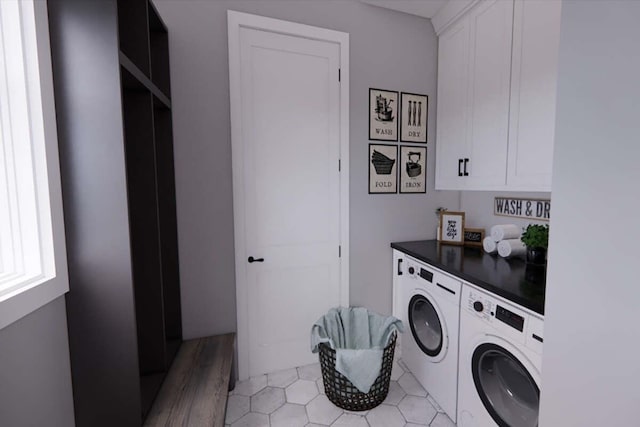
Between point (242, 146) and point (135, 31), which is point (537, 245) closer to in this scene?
point (242, 146)

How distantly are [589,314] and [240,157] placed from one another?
5.74 ft

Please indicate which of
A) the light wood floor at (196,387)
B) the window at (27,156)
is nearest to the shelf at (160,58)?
the window at (27,156)

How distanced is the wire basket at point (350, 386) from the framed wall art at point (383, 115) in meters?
1.45

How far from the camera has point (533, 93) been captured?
1506 millimetres

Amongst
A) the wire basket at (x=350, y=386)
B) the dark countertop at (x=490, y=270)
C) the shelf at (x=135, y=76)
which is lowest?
the wire basket at (x=350, y=386)

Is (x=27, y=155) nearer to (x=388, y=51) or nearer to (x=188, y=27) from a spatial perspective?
(x=188, y=27)

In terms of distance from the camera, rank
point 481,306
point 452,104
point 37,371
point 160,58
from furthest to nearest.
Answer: point 452,104
point 160,58
point 481,306
point 37,371

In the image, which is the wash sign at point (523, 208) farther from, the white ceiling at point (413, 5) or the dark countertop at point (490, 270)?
the white ceiling at point (413, 5)

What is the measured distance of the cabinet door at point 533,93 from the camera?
1.40 m

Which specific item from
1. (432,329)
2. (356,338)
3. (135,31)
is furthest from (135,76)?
(432,329)

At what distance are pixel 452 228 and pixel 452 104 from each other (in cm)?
94

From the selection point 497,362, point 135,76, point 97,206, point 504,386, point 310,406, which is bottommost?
point 310,406

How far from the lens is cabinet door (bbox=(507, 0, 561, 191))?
140 cm

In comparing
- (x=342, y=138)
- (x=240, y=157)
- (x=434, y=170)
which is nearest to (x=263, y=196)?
(x=240, y=157)
